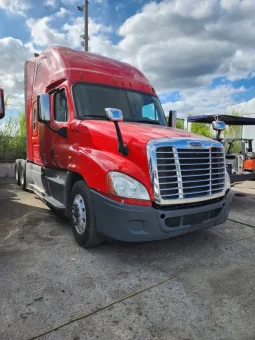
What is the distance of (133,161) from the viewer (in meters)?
3.27

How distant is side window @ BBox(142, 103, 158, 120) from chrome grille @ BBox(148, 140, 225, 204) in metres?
1.53

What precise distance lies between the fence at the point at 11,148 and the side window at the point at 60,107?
275 inches

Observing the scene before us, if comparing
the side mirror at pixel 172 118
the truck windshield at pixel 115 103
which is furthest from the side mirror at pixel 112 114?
the side mirror at pixel 172 118

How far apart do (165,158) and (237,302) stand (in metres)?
1.67

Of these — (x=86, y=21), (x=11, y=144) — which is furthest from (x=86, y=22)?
(x=11, y=144)

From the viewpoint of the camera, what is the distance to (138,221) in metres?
3.14

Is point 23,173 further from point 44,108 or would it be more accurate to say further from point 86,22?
point 86,22

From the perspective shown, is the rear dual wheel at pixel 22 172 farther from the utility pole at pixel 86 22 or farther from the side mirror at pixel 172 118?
the utility pole at pixel 86 22

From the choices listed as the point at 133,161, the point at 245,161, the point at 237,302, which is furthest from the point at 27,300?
the point at 245,161

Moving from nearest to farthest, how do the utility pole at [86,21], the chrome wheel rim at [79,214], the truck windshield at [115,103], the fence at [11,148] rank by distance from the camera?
the chrome wheel rim at [79,214], the truck windshield at [115,103], the fence at [11,148], the utility pole at [86,21]

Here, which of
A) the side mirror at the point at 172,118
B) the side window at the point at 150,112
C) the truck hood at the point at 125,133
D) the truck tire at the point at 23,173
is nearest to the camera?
the truck hood at the point at 125,133

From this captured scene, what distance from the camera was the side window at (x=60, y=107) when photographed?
14.8 ft

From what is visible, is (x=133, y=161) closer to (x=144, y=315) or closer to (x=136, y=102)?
(x=144, y=315)

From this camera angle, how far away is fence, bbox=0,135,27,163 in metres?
11.0
